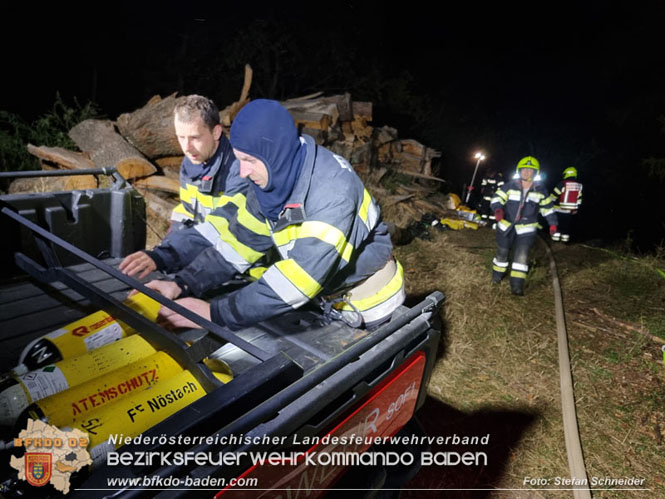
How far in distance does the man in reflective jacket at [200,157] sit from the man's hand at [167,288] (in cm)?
103

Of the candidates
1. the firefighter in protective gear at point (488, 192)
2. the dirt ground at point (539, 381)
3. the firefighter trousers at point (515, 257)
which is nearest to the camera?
the dirt ground at point (539, 381)

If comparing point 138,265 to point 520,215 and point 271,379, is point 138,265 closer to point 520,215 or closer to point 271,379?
point 271,379

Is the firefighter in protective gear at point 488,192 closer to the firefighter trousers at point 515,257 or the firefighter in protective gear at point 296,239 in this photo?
the firefighter trousers at point 515,257

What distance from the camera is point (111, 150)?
5.27 meters

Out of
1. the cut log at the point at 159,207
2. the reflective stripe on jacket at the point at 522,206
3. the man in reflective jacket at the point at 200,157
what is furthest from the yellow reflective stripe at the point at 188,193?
the reflective stripe on jacket at the point at 522,206

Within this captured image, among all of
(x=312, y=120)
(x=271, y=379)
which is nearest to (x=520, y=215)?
(x=312, y=120)

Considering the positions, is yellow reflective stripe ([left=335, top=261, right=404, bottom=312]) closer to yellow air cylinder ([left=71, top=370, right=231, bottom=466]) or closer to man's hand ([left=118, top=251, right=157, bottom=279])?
yellow air cylinder ([left=71, top=370, right=231, bottom=466])

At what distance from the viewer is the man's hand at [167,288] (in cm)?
218

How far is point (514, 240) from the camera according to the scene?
20.6ft

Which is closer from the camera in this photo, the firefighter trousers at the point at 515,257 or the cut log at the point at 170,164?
the firefighter trousers at the point at 515,257

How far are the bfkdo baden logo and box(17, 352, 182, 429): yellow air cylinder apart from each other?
126mm

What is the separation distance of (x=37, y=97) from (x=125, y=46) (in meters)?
3.75

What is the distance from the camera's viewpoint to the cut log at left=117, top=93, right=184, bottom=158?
5520mm

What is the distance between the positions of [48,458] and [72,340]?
75 cm
